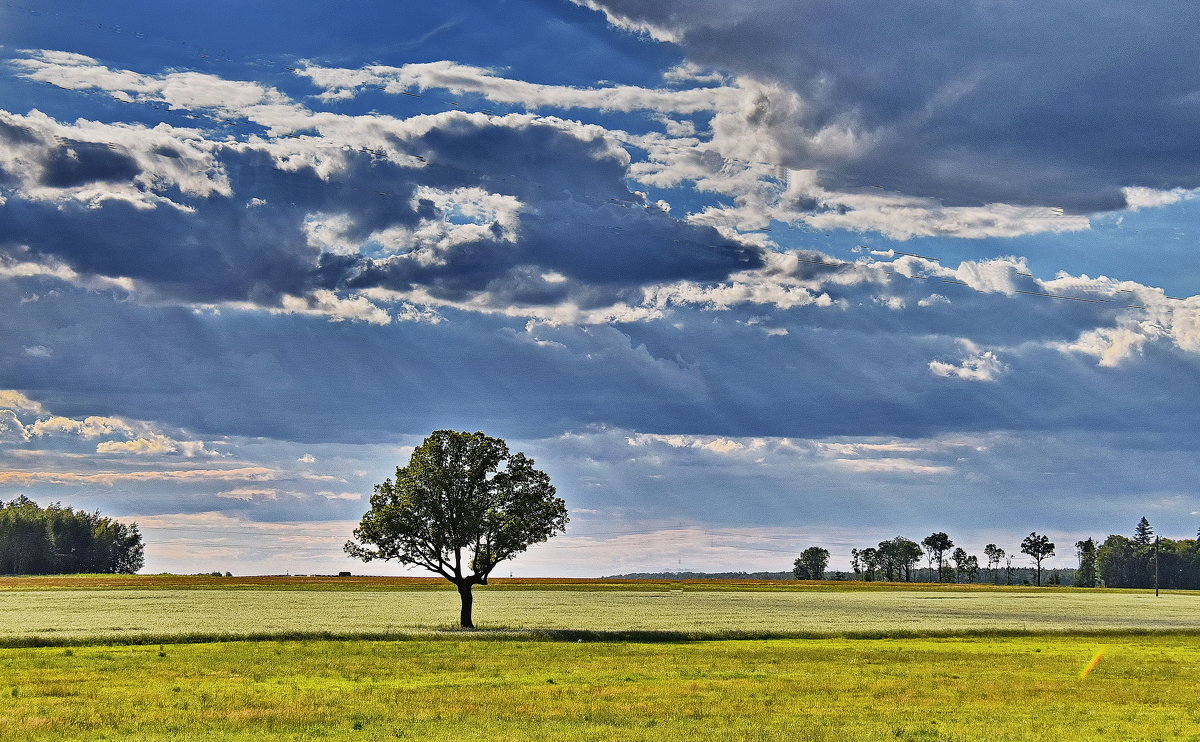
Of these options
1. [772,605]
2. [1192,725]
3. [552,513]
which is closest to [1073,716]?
[1192,725]

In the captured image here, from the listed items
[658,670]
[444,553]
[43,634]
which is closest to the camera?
[658,670]

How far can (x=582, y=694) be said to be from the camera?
35844 millimetres

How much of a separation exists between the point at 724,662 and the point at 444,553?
33.7 m

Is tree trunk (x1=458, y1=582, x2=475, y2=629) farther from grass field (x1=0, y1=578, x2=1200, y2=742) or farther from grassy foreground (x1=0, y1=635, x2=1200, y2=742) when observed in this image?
grassy foreground (x1=0, y1=635, x2=1200, y2=742)

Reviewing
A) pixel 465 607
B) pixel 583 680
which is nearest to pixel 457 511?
pixel 465 607

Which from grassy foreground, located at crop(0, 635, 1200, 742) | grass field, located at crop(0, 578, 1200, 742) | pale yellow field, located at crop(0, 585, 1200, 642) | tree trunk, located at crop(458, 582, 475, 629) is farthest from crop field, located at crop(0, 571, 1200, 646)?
grassy foreground, located at crop(0, 635, 1200, 742)

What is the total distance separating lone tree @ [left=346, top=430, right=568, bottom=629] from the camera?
77.1 metres

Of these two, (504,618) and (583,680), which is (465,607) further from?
(583,680)

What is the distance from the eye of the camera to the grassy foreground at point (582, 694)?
93.4ft

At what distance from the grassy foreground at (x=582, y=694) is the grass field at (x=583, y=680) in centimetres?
12

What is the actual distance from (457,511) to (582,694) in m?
42.8

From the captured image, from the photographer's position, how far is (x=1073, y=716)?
3244 centimetres

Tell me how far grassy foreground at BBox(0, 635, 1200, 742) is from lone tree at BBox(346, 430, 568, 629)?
68.6ft

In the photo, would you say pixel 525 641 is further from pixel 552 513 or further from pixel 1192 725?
pixel 1192 725
